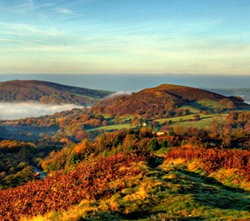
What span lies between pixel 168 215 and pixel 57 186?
30.5 ft

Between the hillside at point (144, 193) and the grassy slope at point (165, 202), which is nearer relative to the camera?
the grassy slope at point (165, 202)

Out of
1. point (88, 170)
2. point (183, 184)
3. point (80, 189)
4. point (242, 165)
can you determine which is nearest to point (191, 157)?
point (242, 165)

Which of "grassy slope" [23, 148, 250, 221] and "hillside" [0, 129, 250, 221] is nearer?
"grassy slope" [23, 148, 250, 221]

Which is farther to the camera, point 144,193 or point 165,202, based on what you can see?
point 144,193

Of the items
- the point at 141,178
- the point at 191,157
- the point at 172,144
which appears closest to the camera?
the point at 141,178

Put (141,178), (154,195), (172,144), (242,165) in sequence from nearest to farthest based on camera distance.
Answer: (154,195), (141,178), (242,165), (172,144)

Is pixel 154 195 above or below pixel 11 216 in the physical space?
above

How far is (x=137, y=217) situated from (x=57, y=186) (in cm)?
809

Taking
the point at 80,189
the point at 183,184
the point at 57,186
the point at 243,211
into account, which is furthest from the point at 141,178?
the point at 243,211

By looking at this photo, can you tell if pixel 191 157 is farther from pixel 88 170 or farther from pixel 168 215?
pixel 168 215

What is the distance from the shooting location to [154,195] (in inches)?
665

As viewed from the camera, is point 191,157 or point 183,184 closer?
point 183,184

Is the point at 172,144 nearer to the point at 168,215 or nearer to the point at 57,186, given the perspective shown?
the point at 57,186

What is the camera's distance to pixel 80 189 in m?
18.9
